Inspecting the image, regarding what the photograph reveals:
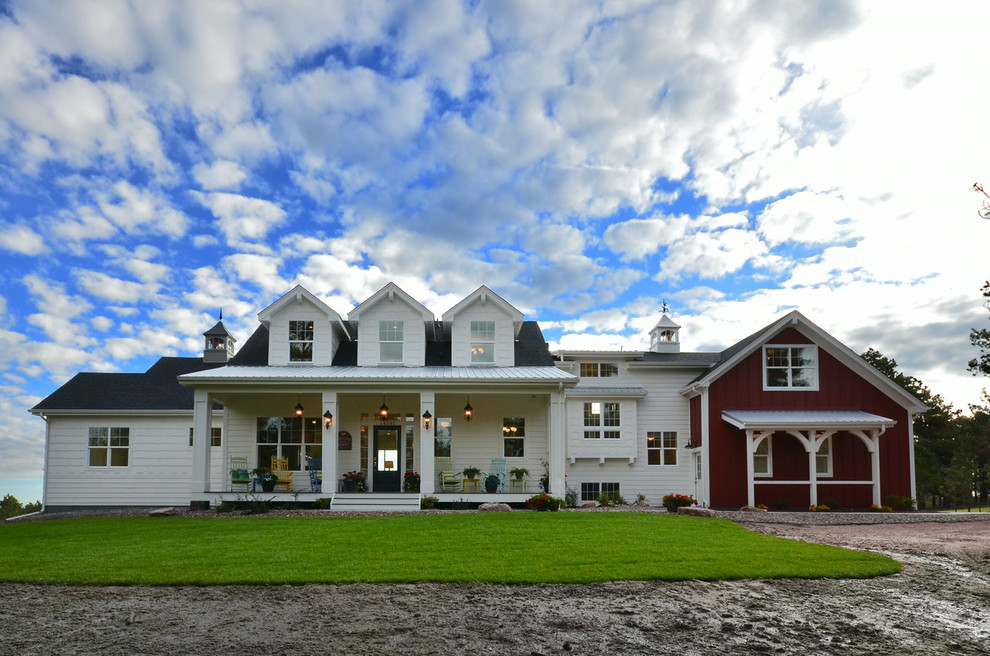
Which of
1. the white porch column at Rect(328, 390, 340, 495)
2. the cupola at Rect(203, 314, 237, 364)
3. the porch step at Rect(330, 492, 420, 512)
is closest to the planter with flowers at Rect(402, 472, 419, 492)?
the porch step at Rect(330, 492, 420, 512)

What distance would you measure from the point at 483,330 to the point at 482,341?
A: 356 mm

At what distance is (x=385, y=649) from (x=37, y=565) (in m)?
6.66

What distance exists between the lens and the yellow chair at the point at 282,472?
20.2 metres

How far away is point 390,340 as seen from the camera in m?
21.9

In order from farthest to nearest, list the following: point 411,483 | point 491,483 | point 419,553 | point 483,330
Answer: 1. point 483,330
2. point 491,483
3. point 411,483
4. point 419,553

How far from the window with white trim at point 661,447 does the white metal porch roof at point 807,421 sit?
128 inches

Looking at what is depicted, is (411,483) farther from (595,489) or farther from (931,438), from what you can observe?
(931,438)

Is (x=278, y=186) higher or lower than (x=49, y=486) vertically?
higher

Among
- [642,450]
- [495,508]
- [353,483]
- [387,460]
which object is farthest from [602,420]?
[353,483]

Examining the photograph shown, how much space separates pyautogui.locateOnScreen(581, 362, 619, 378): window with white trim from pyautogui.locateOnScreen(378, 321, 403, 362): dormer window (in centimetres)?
747

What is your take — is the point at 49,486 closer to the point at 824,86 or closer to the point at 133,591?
the point at 133,591

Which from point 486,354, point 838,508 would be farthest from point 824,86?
point 838,508

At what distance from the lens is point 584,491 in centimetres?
2489

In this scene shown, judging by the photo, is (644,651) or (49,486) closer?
(644,651)
